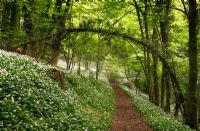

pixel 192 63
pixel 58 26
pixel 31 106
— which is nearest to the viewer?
pixel 31 106

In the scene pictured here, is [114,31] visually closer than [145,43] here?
No

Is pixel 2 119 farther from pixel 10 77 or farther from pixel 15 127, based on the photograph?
pixel 10 77

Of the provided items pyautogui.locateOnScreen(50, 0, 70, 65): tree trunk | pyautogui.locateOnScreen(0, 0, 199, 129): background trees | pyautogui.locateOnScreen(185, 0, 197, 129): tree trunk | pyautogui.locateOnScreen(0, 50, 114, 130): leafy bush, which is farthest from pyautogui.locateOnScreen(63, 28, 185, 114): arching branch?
pyautogui.locateOnScreen(0, 50, 114, 130): leafy bush

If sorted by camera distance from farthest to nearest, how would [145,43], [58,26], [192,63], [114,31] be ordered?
1. [58,26]
2. [114,31]
3. [145,43]
4. [192,63]

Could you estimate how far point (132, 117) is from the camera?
2067cm

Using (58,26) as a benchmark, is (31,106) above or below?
below

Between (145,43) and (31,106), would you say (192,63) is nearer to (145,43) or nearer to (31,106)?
(145,43)

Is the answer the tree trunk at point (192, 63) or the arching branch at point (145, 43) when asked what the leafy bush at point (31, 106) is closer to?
the tree trunk at point (192, 63)

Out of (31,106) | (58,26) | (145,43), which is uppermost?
(58,26)

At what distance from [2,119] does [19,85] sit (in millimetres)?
2868

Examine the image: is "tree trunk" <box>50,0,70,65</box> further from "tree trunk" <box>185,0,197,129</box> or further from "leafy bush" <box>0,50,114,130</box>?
"tree trunk" <box>185,0,197,129</box>

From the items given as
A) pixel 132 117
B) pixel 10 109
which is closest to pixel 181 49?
pixel 132 117

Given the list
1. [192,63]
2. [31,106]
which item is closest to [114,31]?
[192,63]

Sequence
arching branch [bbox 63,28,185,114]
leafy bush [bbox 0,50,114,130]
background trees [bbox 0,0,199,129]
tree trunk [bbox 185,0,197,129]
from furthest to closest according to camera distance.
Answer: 1. arching branch [bbox 63,28,185,114]
2. background trees [bbox 0,0,199,129]
3. tree trunk [bbox 185,0,197,129]
4. leafy bush [bbox 0,50,114,130]
